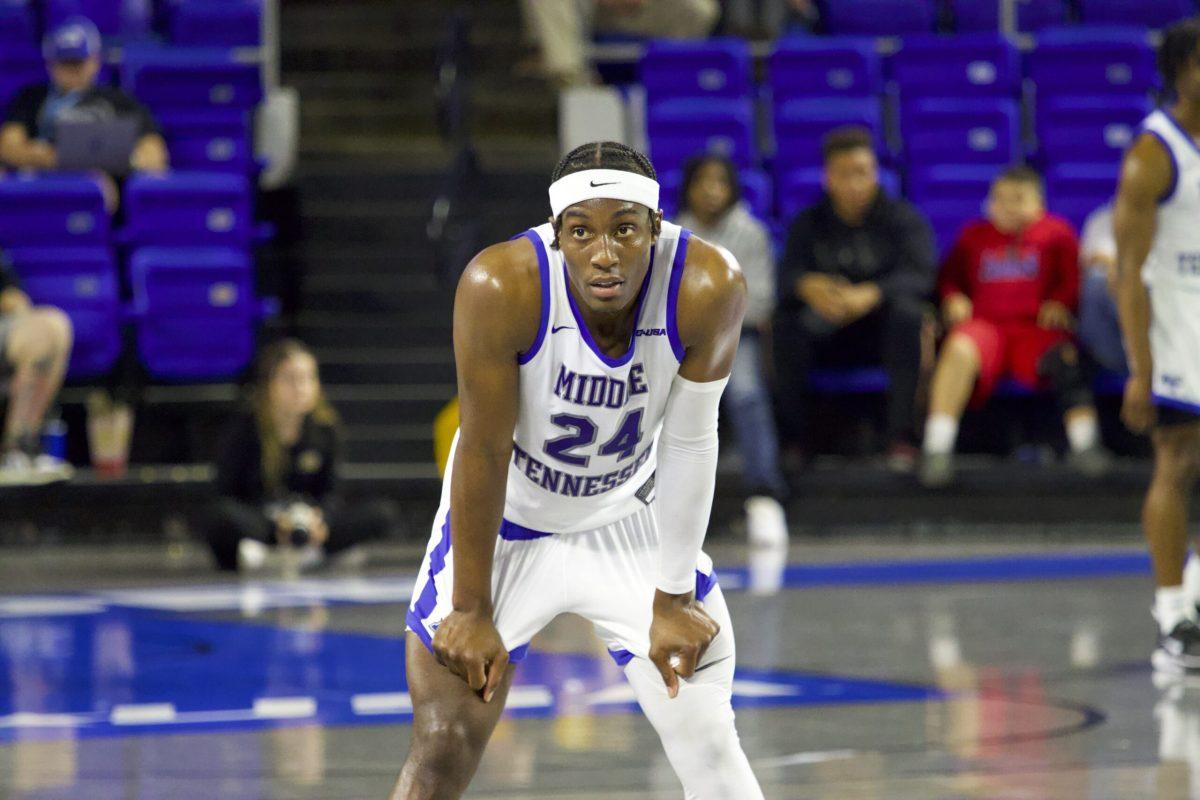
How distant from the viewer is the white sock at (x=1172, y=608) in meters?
5.90

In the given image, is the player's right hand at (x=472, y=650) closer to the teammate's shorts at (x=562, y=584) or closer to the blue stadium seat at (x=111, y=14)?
the teammate's shorts at (x=562, y=584)

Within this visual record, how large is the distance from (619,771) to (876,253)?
5.60 m

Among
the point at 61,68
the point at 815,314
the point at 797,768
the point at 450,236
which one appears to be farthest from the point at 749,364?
the point at 797,768

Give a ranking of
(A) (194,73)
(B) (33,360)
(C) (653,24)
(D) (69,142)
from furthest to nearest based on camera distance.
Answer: (C) (653,24) < (A) (194,73) < (D) (69,142) < (B) (33,360)

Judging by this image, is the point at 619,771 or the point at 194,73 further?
the point at 194,73

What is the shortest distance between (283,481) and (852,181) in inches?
127

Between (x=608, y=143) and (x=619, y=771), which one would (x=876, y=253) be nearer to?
(x=619, y=771)

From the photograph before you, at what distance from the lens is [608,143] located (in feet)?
10.5

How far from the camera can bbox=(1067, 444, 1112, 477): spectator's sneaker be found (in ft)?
31.8

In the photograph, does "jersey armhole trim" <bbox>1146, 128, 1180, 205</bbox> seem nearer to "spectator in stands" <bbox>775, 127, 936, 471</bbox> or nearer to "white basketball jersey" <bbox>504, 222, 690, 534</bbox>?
"white basketball jersey" <bbox>504, 222, 690, 534</bbox>

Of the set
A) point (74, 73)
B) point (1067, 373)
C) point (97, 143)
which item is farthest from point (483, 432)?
point (74, 73)

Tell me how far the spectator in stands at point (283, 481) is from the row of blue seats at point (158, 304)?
1.32m

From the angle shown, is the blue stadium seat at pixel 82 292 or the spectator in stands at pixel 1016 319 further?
the blue stadium seat at pixel 82 292

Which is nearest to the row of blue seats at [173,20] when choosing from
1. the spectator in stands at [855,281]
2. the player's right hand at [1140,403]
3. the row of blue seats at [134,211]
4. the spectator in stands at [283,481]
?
the row of blue seats at [134,211]
